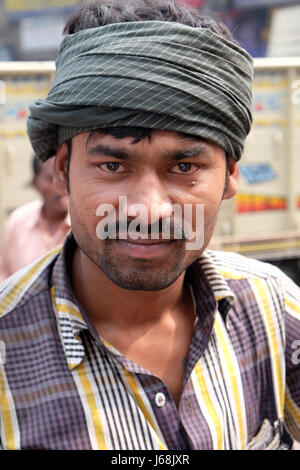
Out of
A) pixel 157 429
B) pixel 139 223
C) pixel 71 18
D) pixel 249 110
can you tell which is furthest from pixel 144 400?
pixel 71 18

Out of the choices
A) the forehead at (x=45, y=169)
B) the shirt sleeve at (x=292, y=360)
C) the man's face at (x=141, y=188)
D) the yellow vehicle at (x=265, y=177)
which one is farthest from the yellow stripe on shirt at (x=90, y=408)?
the yellow vehicle at (x=265, y=177)

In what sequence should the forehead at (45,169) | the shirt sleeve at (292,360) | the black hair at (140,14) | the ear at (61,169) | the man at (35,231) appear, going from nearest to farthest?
the black hair at (140,14) → the ear at (61,169) → the shirt sleeve at (292,360) → the man at (35,231) → the forehead at (45,169)

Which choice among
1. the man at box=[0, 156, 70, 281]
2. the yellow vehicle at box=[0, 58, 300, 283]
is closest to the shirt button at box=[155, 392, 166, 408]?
the man at box=[0, 156, 70, 281]

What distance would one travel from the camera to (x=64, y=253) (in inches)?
72.1

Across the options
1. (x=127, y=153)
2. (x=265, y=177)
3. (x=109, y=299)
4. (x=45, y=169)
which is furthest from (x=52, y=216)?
(x=265, y=177)

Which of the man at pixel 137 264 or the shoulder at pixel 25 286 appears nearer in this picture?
the man at pixel 137 264

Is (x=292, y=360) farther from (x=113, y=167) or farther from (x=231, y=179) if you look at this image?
(x=113, y=167)

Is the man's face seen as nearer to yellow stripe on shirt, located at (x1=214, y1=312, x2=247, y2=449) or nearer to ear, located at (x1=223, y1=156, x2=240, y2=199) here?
ear, located at (x1=223, y1=156, x2=240, y2=199)

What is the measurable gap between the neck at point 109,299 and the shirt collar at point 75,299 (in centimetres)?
6

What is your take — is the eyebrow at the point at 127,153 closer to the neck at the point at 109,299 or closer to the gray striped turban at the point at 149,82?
the gray striped turban at the point at 149,82

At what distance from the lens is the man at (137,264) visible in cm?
153

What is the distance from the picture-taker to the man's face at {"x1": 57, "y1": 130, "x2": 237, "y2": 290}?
1536 millimetres

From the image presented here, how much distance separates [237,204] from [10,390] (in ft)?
19.4

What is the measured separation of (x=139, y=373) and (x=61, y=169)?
615mm
